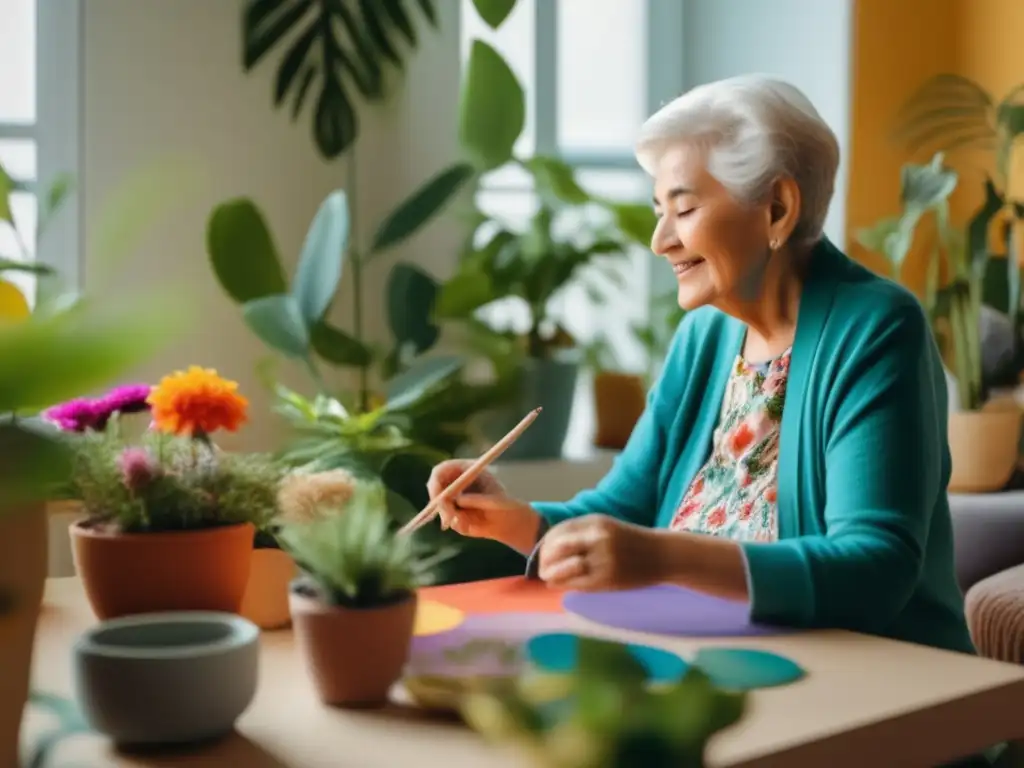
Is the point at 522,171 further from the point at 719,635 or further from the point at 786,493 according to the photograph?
the point at 719,635

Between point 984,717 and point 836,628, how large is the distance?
230 mm

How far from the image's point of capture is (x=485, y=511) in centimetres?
139

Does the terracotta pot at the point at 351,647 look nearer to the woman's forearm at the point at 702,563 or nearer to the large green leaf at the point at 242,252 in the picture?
the woman's forearm at the point at 702,563

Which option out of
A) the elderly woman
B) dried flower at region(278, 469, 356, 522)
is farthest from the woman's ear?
dried flower at region(278, 469, 356, 522)

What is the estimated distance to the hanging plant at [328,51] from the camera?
2748mm

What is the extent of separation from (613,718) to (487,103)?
2613mm

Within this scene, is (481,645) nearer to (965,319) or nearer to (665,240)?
(665,240)

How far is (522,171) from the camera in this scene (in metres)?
3.31

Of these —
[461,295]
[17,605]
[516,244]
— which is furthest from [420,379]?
→ [17,605]

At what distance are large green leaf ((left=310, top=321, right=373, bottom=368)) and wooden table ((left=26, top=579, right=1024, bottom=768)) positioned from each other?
162cm

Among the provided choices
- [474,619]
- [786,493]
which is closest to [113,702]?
[474,619]

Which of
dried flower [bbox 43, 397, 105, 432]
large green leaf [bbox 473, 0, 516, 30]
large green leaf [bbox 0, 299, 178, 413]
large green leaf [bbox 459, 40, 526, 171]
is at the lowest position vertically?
dried flower [bbox 43, 397, 105, 432]

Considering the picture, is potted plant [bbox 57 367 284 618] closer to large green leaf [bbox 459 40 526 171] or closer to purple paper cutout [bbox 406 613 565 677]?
purple paper cutout [bbox 406 613 565 677]

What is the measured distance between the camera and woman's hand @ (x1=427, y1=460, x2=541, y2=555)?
133 cm
